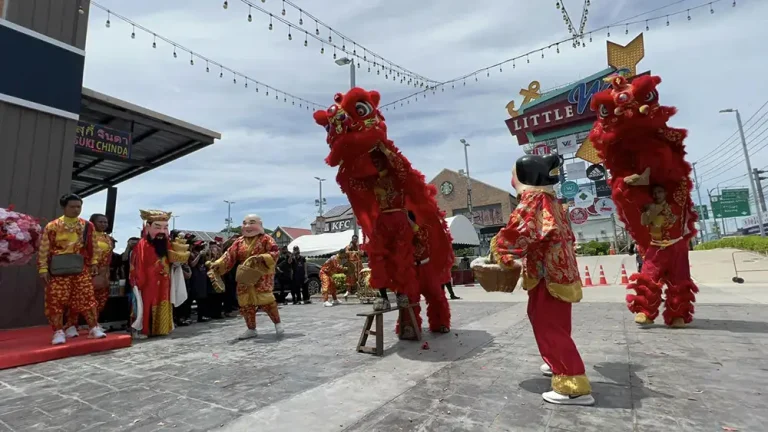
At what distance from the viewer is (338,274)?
1055 centimetres

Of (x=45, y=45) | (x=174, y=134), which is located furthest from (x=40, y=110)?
(x=174, y=134)

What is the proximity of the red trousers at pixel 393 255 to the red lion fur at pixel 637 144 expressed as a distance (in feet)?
8.80

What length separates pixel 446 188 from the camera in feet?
134

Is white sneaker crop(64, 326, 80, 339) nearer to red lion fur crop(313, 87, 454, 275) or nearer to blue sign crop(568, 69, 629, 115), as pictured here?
red lion fur crop(313, 87, 454, 275)

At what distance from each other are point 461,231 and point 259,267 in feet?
44.8

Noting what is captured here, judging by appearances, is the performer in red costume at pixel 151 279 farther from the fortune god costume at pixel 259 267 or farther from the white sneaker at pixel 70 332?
the fortune god costume at pixel 259 267

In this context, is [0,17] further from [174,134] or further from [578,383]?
[578,383]

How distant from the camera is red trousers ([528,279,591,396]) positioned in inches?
100

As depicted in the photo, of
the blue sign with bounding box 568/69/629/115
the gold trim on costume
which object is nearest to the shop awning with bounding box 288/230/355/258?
the gold trim on costume

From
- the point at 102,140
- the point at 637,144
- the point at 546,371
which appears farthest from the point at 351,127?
the point at 102,140

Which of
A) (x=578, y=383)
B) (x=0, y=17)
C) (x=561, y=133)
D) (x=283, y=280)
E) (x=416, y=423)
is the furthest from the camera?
(x=561, y=133)

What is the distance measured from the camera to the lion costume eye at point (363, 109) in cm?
420

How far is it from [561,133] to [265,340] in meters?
24.6

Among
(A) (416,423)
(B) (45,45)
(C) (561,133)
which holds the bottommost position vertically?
(A) (416,423)
